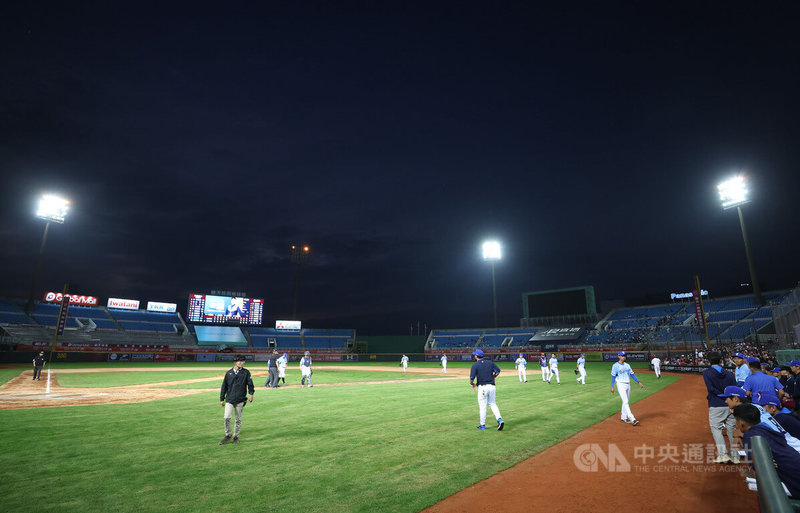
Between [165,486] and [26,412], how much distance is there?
11.7 m

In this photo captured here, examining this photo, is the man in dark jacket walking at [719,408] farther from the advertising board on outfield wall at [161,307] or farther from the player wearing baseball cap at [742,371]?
the advertising board on outfield wall at [161,307]

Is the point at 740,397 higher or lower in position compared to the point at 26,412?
higher

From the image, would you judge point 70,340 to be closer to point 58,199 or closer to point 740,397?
point 58,199

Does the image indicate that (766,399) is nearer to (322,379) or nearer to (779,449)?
(779,449)

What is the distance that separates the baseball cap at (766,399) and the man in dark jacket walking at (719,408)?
114 cm

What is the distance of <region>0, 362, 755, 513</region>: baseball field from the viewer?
5930mm

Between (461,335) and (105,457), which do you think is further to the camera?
(461,335)

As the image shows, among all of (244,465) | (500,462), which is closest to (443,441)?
(500,462)

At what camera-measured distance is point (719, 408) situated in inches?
320

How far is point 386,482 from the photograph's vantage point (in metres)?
6.59

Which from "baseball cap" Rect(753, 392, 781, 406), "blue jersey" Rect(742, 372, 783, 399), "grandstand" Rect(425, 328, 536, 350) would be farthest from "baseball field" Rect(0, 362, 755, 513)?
"grandstand" Rect(425, 328, 536, 350)

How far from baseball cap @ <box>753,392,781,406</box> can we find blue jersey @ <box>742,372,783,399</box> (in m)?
0.12

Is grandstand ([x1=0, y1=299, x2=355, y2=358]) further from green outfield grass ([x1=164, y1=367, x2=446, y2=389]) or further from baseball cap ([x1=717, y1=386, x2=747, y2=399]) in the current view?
baseball cap ([x1=717, y1=386, x2=747, y2=399])

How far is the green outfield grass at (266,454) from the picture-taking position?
594 centimetres
